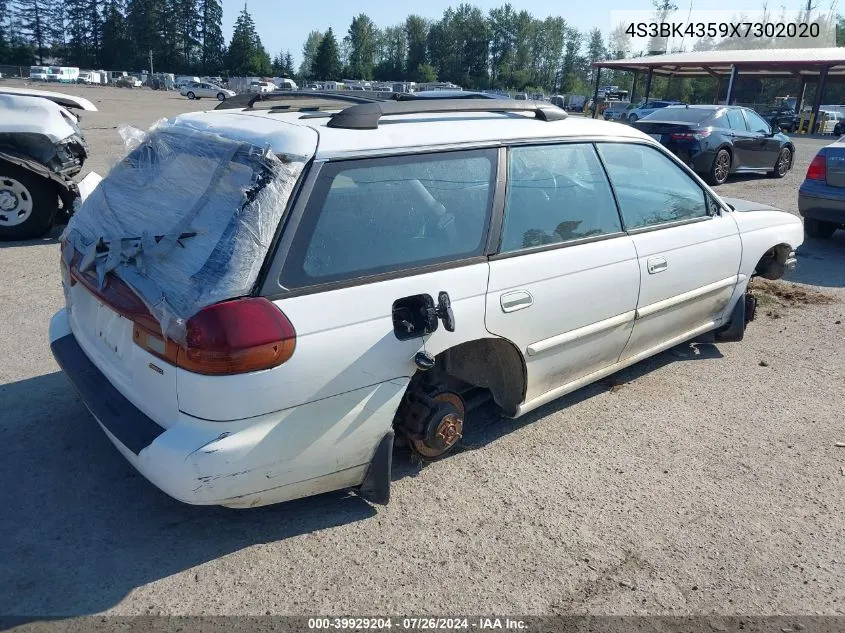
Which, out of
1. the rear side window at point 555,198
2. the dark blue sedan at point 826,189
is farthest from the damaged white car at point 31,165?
the dark blue sedan at point 826,189

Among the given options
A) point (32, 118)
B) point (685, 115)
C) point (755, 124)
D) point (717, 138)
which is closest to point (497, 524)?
point (32, 118)

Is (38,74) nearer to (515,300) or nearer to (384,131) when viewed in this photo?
(384,131)

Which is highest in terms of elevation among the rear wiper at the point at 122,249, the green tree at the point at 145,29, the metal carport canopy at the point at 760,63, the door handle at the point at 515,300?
the green tree at the point at 145,29

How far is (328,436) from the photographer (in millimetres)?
2848

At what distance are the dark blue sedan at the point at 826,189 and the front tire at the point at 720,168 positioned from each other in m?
5.07

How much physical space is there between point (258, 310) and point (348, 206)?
24.2 inches

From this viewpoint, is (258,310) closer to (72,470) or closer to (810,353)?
(72,470)

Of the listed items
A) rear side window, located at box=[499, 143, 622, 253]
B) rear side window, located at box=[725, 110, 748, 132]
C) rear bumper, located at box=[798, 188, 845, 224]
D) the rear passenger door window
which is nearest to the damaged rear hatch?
rear side window, located at box=[499, 143, 622, 253]

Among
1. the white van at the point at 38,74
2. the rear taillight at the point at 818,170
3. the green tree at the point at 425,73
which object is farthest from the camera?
the green tree at the point at 425,73

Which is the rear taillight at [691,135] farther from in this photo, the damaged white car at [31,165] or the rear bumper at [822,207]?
the damaged white car at [31,165]

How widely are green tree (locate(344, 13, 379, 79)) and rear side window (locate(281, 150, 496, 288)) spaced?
119648 mm

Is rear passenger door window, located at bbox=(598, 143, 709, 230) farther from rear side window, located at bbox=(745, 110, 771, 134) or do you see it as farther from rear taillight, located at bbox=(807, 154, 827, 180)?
rear side window, located at bbox=(745, 110, 771, 134)

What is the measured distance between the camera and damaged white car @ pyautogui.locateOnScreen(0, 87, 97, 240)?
24.8ft

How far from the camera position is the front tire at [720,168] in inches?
546
